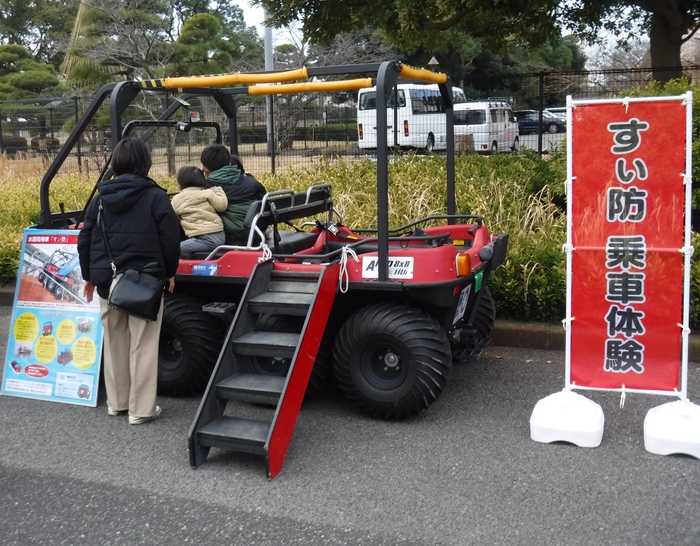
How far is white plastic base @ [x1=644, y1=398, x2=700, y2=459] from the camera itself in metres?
4.16

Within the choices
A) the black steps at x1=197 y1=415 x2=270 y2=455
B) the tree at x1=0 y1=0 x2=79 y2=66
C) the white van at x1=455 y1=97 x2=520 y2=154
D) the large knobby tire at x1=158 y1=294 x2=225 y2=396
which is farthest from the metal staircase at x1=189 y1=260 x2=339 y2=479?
the tree at x1=0 y1=0 x2=79 y2=66

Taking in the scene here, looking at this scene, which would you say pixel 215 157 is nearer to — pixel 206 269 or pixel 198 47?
pixel 206 269

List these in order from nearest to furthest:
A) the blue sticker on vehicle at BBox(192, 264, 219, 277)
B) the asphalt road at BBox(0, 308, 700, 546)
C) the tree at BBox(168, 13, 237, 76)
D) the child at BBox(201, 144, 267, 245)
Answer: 1. the asphalt road at BBox(0, 308, 700, 546)
2. the blue sticker on vehicle at BBox(192, 264, 219, 277)
3. the child at BBox(201, 144, 267, 245)
4. the tree at BBox(168, 13, 237, 76)

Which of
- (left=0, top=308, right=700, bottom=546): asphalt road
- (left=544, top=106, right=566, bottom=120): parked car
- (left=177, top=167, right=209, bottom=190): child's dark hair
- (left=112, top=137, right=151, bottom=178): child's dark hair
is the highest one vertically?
(left=544, top=106, right=566, bottom=120): parked car

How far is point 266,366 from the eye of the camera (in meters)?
5.07

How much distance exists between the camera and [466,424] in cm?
475

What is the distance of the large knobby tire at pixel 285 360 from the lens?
A: 4965 millimetres

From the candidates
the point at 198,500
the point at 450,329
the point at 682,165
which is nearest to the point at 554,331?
the point at 450,329

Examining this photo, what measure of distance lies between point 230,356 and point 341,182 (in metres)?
5.66

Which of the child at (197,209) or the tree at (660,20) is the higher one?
the tree at (660,20)

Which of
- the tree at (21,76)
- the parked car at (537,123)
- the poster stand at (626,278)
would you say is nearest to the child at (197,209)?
the poster stand at (626,278)

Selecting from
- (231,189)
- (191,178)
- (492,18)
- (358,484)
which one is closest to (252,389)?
(358,484)

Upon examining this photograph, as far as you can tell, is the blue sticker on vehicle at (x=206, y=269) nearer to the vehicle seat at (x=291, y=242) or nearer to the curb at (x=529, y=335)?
the vehicle seat at (x=291, y=242)

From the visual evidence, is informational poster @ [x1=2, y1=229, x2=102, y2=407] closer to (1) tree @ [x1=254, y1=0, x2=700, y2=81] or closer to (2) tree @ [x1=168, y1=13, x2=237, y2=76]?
(1) tree @ [x1=254, y1=0, x2=700, y2=81]
